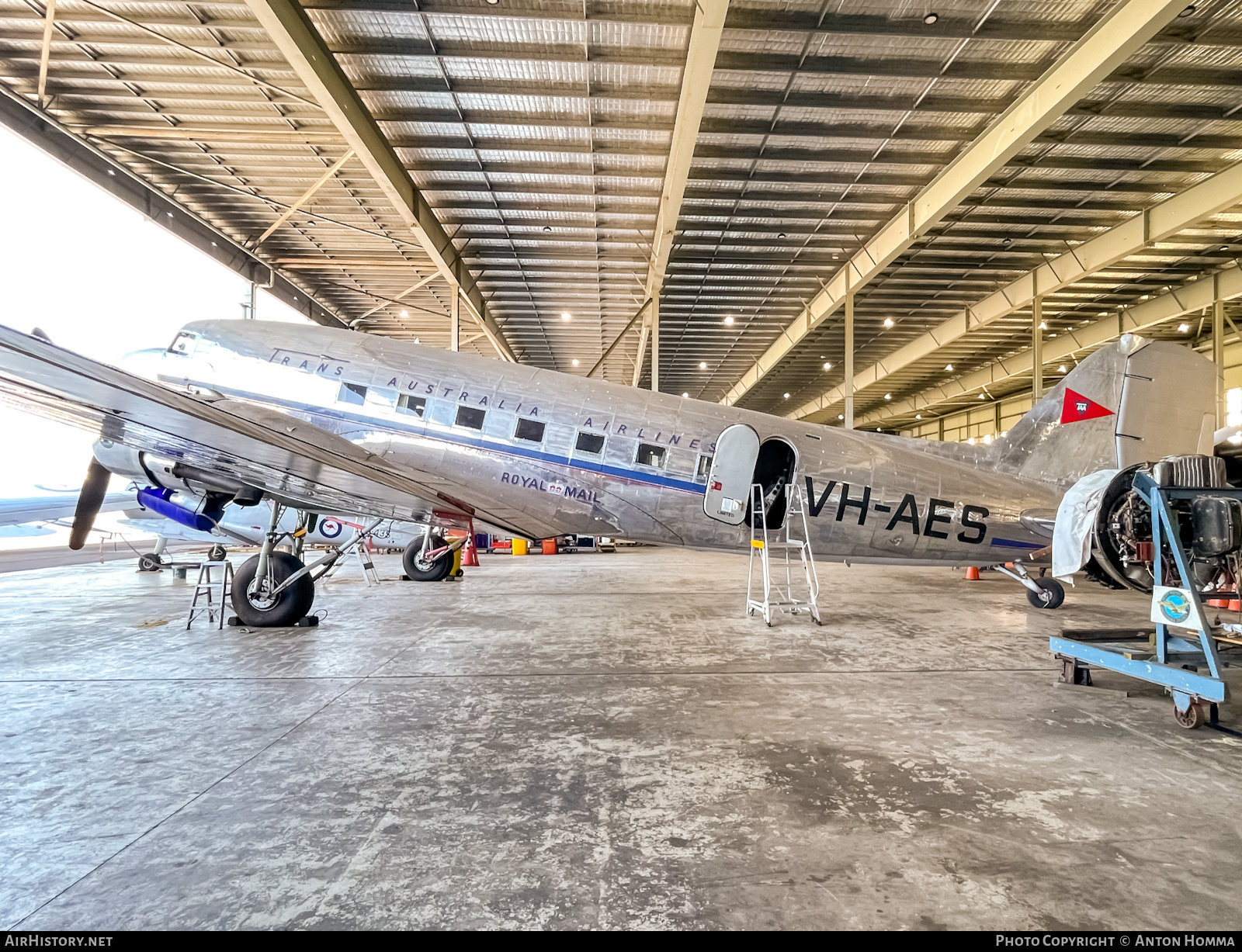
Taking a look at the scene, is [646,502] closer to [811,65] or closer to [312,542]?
[811,65]

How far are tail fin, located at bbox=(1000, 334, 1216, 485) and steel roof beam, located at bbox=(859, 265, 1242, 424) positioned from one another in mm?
11161

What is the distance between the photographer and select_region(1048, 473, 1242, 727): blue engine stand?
4.20 meters

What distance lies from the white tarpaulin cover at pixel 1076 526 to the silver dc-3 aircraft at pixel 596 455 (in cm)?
336

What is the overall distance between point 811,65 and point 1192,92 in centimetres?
634

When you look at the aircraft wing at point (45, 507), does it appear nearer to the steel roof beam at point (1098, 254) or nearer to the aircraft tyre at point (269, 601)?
the aircraft tyre at point (269, 601)

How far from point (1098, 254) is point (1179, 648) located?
14297mm

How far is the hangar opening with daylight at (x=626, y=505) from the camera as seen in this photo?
8.83 feet

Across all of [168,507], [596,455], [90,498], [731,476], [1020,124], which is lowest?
[168,507]

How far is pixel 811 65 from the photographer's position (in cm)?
914

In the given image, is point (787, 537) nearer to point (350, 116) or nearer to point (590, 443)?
point (590, 443)

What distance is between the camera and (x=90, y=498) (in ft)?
24.2

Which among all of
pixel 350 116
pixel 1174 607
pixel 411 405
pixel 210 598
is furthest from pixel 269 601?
pixel 1174 607

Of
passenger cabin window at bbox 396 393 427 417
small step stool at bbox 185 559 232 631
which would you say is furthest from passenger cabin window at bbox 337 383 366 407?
Answer: small step stool at bbox 185 559 232 631

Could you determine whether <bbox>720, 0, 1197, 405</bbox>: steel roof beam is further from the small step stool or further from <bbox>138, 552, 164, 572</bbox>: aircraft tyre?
<bbox>138, 552, 164, 572</bbox>: aircraft tyre
